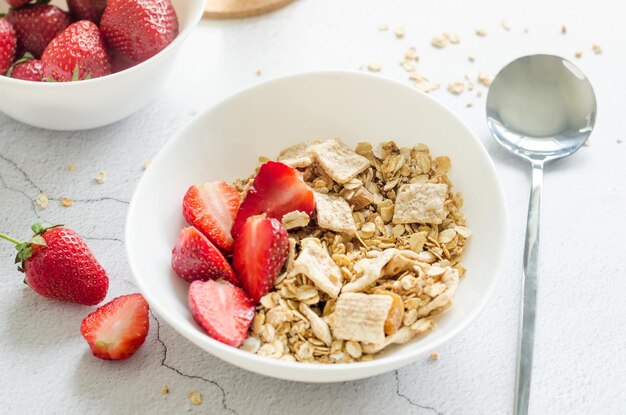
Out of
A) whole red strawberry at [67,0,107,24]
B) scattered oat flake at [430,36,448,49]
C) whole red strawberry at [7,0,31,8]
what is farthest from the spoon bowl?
whole red strawberry at [7,0,31,8]

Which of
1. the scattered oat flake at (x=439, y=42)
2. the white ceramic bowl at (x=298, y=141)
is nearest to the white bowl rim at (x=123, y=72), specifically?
the white ceramic bowl at (x=298, y=141)

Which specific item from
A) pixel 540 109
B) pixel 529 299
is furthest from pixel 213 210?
pixel 540 109

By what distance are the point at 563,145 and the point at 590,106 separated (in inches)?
2.9

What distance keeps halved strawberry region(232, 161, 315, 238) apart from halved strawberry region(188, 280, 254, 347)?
98 millimetres

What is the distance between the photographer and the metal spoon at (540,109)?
46.3 inches

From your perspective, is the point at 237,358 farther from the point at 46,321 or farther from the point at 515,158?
the point at 515,158

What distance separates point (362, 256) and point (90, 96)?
0.44 m

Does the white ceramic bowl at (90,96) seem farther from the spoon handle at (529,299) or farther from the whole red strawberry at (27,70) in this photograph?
the spoon handle at (529,299)

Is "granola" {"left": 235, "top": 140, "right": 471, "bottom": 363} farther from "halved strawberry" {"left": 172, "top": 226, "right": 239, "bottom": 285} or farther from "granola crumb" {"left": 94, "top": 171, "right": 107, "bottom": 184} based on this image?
"granola crumb" {"left": 94, "top": 171, "right": 107, "bottom": 184}

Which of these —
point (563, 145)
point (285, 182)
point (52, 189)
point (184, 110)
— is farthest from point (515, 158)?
point (52, 189)

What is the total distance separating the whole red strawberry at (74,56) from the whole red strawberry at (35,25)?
6cm

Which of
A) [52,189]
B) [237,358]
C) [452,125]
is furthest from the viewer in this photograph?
[52,189]

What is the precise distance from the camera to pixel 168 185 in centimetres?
100

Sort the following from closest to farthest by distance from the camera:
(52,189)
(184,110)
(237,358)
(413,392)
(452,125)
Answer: (237,358), (413,392), (452,125), (52,189), (184,110)
